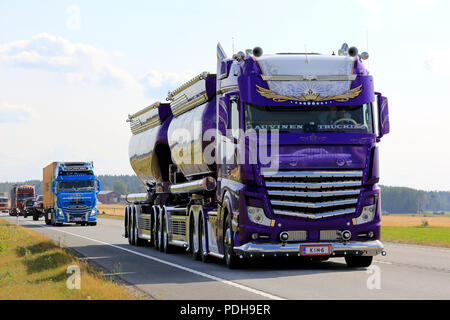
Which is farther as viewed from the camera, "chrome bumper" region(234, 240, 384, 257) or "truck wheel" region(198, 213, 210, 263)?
"truck wheel" region(198, 213, 210, 263)

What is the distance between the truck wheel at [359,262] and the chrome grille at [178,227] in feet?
17.5

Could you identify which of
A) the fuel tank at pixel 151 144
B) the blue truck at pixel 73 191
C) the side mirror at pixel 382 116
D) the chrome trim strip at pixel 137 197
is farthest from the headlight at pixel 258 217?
the blue truck at pixel 73 191

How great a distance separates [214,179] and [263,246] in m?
3.42

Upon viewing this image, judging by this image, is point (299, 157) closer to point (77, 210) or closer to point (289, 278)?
point (289, 278)

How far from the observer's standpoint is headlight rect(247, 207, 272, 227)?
15930 millimetres

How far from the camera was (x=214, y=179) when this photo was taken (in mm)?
18938

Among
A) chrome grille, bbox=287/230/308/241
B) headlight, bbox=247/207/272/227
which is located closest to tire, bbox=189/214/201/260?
headlight, bbox=247/207/272/227

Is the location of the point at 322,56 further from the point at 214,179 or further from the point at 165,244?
the point at 165,244

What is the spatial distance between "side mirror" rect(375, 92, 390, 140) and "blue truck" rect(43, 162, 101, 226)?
3695 centimetres

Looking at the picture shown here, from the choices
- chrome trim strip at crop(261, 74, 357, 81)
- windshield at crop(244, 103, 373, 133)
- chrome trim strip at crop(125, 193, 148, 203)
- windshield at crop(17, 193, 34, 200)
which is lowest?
chrome trim strip at crop(125, 193, 148, 203)

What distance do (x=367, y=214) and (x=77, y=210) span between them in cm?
3870

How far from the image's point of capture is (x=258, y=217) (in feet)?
52.3

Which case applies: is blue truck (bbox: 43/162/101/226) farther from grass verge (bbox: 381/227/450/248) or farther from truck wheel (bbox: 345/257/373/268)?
truck wheel (bbox: 345/257/373/268)
